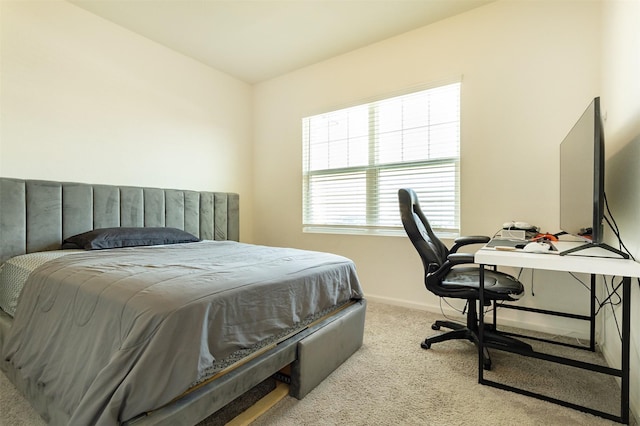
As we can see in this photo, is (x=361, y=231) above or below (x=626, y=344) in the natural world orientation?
above

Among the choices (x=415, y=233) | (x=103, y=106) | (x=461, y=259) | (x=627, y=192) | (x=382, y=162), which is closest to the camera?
(x=627, y=192)

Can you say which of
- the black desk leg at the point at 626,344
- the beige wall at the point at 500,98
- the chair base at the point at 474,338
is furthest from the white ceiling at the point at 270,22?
the chair base at the point at 474,338

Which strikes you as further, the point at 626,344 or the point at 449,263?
the point at 449,263

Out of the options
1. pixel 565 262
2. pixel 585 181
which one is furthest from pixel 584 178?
pixel 565 262

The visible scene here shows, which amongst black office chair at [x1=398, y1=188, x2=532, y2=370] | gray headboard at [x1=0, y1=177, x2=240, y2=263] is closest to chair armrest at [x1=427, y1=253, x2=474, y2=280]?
black office chair at [x1=398, y1=188, x2=532, y2=370]

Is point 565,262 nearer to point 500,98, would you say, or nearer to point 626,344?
point 626,344

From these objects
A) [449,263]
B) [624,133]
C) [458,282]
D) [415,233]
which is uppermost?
[624,133]

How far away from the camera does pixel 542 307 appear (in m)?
2.34

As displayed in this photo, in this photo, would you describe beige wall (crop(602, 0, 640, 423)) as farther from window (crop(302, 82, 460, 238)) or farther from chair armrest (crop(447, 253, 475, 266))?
window (crop(302, 82, 460, 238))

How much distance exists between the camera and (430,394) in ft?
5.11

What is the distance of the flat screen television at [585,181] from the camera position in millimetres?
1351

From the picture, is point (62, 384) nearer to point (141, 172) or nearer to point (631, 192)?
point (141, 172)

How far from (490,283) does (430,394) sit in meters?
0.77

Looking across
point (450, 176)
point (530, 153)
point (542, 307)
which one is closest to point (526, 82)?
point (530, 153)
